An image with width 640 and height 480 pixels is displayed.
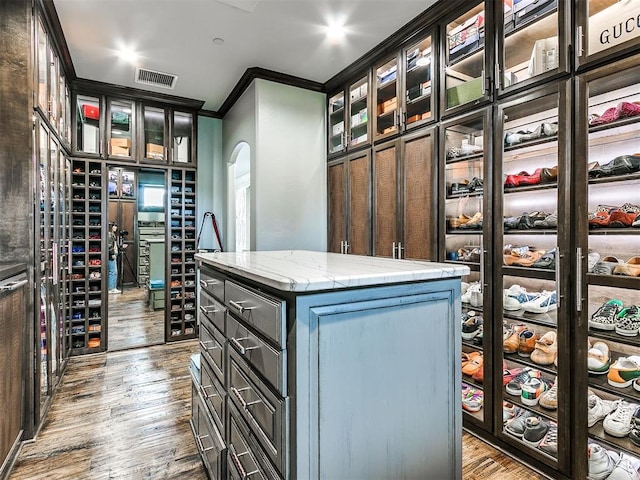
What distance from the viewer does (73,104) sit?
382cm

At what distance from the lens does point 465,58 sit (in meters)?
2.41

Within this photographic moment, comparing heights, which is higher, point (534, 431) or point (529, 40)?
point (529, 40)

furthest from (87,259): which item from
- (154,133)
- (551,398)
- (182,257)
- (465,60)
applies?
(551,398)

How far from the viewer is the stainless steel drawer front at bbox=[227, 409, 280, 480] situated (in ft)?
3.86

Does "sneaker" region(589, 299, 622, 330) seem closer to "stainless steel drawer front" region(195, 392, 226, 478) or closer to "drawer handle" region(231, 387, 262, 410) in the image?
"drawer handle" region(231, 387, 262, 410)

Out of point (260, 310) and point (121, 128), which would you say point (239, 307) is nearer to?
point (260, 310)

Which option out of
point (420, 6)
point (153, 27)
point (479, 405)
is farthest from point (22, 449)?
point (420, 6)

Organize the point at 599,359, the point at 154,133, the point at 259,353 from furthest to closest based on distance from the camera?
1. the point at 154,133
2. the point at 599,359
3. the point at 259,353

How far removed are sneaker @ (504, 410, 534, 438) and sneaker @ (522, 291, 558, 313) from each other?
610 millimetres

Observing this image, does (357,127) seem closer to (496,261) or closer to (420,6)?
(420,6)

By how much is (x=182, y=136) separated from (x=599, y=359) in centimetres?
457

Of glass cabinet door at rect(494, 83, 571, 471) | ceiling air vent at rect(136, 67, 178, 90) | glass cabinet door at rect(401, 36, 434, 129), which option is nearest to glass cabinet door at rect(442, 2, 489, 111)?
glass cabinet door at rect(401, 36, 434, 129)

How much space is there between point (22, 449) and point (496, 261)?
310 cm

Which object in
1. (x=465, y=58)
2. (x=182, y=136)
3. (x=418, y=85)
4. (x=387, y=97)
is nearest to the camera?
(x=465, y=58)
